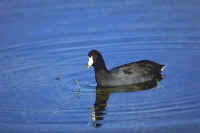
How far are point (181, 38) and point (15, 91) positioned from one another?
4.65 m

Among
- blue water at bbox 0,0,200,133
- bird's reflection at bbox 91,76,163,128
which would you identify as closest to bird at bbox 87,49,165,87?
bird's reflection at bbox 91,76,163,128

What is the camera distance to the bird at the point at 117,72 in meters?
11.0

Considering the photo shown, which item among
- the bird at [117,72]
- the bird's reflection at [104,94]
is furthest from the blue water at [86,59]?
the bird at [117,72]

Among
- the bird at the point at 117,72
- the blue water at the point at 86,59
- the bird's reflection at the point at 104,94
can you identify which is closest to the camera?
the blue water at the point at 86,59

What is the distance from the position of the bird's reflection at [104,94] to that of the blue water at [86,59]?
0.15 feet

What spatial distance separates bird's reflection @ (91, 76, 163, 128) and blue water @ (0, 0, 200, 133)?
45 mm

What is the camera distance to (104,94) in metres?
10.6

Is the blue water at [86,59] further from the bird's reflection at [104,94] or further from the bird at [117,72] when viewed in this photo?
the bird at [117,72]

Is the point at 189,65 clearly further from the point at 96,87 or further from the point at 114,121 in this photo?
the point at 114,121

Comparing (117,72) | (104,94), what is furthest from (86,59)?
(104,94)

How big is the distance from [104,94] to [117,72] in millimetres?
696

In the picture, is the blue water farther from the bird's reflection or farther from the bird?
the bird

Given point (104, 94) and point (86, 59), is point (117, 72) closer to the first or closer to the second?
point (104, 94)

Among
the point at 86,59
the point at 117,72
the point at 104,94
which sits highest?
the point at 86,59
